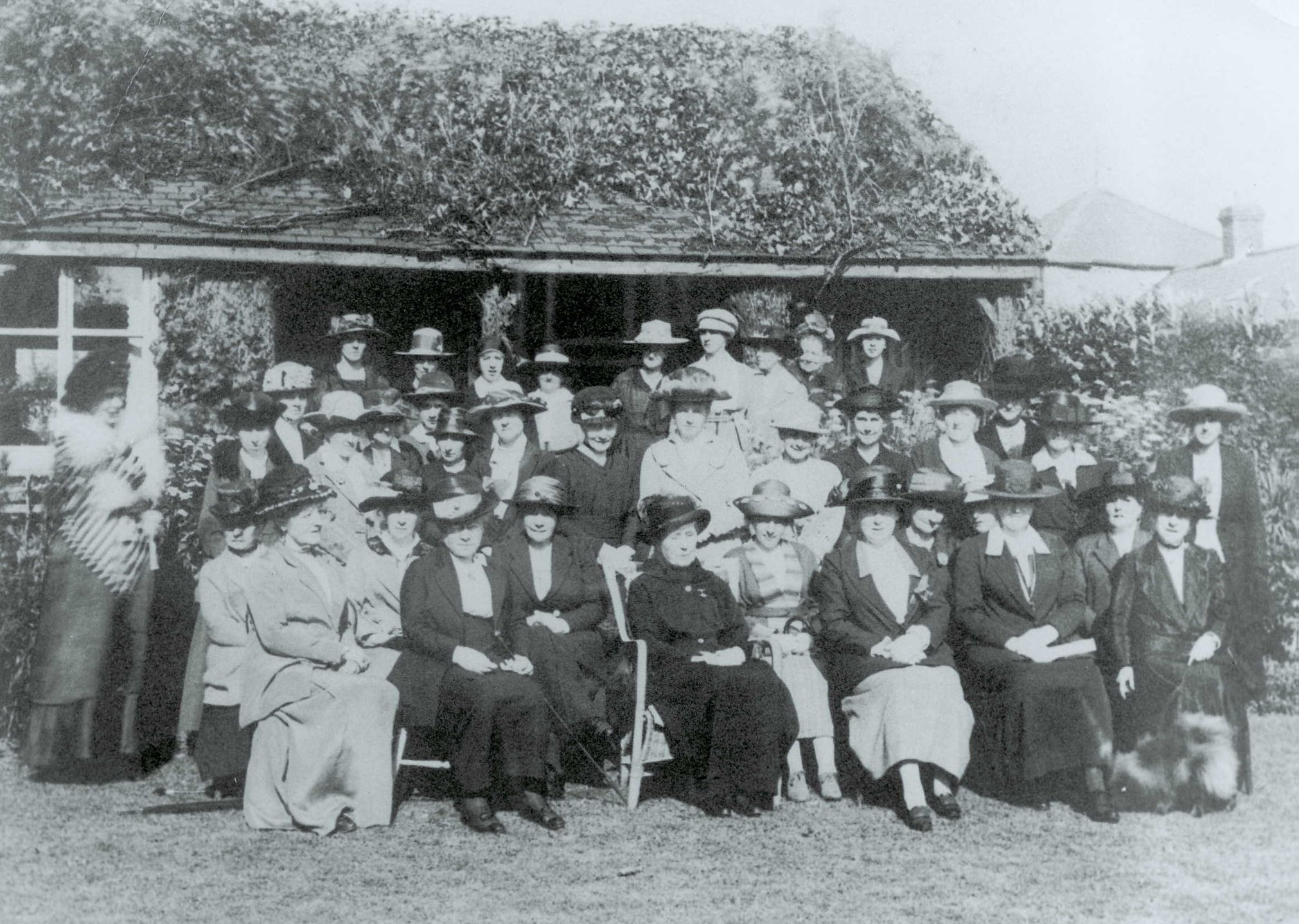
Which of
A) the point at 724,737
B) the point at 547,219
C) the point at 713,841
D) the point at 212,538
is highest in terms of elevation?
the point at 547,219

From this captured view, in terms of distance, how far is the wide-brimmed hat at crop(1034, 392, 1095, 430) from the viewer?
229 inches

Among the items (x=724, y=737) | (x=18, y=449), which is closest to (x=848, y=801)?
(x=724, y=737)

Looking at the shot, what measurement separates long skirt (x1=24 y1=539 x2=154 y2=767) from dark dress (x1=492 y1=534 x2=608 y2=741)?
5.63 feet

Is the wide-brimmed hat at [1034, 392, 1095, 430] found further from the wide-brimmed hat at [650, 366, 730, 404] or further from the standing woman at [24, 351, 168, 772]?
the standing woman at [24, 351, 168, 772]

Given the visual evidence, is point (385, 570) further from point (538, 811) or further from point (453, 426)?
point (538, 811)

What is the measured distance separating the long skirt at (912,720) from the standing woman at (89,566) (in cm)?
324

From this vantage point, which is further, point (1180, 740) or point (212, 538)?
point (212, 538)

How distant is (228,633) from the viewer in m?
4.98

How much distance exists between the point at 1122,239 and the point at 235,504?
1208 centimetres

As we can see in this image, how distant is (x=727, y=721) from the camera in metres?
4.80

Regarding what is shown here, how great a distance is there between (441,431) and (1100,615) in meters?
3.27

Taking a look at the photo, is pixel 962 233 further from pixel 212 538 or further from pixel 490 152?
pixel 212 538


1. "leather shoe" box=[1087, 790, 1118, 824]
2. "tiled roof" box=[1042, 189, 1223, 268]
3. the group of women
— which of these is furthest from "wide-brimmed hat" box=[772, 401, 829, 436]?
"tiled roof" box=[1042, 189, 1223, 268]

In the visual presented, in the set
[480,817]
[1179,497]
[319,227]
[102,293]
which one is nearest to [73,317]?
[102,293]
